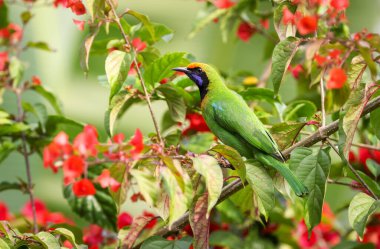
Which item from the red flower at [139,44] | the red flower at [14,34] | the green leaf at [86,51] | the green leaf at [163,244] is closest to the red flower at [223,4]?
the red flower at [139,44]

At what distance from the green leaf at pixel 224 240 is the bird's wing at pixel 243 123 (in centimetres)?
49

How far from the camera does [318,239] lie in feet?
10.2

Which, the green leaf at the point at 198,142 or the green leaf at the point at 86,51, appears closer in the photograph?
the green leaf at the point at 86,51

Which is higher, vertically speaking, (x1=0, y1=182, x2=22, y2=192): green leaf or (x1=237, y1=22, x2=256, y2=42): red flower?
(x1=237, y1=22, x2=256, y2=42): red flower

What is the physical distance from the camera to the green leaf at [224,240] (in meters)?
2.36

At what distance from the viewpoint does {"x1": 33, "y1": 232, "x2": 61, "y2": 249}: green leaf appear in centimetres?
155

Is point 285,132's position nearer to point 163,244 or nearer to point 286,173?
point 286,173

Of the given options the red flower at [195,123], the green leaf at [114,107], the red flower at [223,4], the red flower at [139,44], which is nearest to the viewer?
the green leaf at [114,107]

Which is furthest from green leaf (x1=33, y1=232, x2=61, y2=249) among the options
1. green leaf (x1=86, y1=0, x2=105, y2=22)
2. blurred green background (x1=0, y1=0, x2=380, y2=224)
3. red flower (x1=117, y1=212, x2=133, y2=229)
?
blurred green background (x1=0, y1=0, x2=380, y2=224)

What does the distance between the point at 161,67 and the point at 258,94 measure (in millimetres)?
363

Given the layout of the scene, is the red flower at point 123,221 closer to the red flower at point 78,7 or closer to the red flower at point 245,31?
the red flower at point 78,7

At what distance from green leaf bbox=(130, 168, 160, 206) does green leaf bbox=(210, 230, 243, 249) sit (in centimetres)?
102

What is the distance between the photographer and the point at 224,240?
239cm

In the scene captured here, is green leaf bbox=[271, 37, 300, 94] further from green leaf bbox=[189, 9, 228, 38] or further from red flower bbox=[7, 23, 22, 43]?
red flower bbox=[7, 23, 22, 43]
